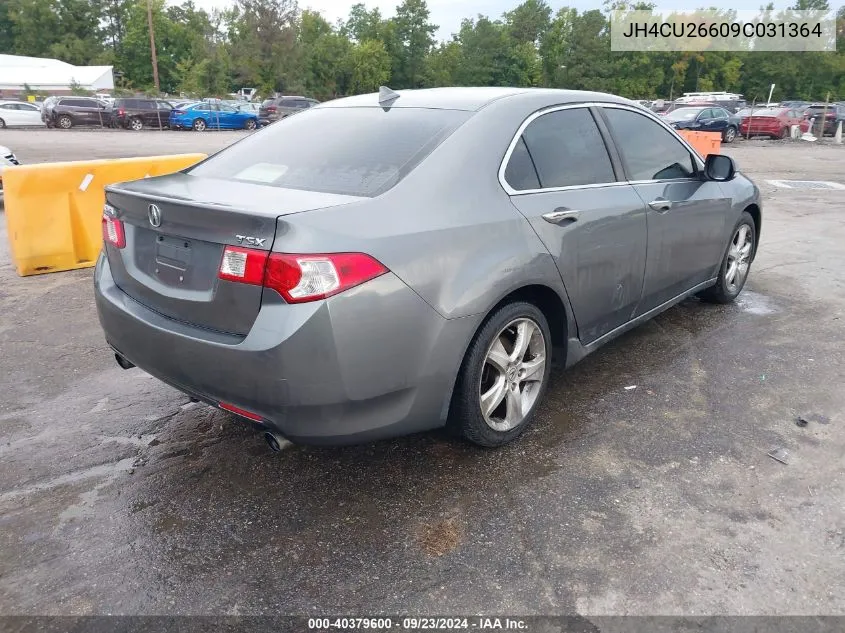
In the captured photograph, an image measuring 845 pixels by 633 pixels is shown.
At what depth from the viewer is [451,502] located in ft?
9.31

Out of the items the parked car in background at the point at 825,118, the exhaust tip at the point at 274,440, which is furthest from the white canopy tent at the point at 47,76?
the exhaust tip at the point at 274,440

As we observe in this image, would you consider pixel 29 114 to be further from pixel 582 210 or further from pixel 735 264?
pixel 582 210

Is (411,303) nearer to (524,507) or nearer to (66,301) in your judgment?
(524,507)

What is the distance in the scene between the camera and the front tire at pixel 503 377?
290 cm

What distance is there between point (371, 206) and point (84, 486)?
5.94ft

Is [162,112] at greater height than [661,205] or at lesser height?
greater

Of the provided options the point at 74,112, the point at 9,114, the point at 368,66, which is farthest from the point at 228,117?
the point at 368,66

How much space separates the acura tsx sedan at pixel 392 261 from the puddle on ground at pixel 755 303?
6.07 feet

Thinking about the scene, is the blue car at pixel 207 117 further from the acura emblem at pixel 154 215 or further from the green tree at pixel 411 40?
the green tree at pixel 411 40

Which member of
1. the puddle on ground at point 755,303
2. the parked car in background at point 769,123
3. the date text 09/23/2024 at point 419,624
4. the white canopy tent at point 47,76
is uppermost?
the white canopy tent at point 47,76

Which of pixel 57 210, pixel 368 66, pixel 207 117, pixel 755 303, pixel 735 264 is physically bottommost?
pixel 755 303

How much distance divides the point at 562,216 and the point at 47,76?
6419 cm

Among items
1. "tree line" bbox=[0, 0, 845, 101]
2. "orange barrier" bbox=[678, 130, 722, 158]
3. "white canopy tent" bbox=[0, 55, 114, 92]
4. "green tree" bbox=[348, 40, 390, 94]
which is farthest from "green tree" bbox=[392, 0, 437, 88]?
"orange barrier" bbox=[678, 130, 722, 158]

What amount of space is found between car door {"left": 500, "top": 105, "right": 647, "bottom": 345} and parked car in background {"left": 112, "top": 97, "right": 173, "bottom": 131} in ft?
106
